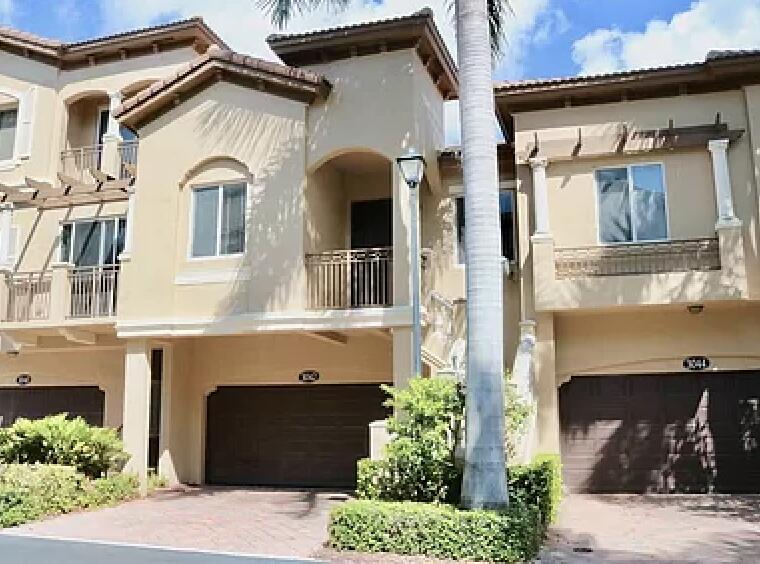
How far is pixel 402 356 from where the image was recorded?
582 inches

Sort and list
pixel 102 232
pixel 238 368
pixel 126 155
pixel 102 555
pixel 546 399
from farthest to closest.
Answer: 1. pixel 126 155
2. pixel 102 232
3. pixel 238 368
4. pixel 546 399
5. pixel 102 555

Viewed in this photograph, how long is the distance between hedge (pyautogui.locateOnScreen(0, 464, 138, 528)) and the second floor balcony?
4107 millimetres

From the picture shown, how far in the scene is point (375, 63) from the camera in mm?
16156

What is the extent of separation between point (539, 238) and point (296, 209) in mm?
5181

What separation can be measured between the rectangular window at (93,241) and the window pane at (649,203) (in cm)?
1248

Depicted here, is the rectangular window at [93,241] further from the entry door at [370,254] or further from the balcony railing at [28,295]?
the entry door at [370,254]

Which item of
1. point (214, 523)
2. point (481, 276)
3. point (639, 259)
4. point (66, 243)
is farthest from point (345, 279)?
point (66, 243)

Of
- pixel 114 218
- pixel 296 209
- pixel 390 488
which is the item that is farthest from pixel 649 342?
pixel 114 218

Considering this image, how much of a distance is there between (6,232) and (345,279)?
1027 cm

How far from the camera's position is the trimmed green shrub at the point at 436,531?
376 inches

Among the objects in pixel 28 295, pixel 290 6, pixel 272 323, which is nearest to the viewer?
pixel 290 6

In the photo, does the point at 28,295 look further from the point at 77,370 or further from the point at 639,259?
the point at 639,259

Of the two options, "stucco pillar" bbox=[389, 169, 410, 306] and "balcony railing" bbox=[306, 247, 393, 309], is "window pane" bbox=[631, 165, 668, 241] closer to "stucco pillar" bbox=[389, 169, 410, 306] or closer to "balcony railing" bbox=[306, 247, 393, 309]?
"stucco pillar" bbox=[389, 169, 410, 306]

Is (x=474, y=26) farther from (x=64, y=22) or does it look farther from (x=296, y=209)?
(x=64, y=22)
